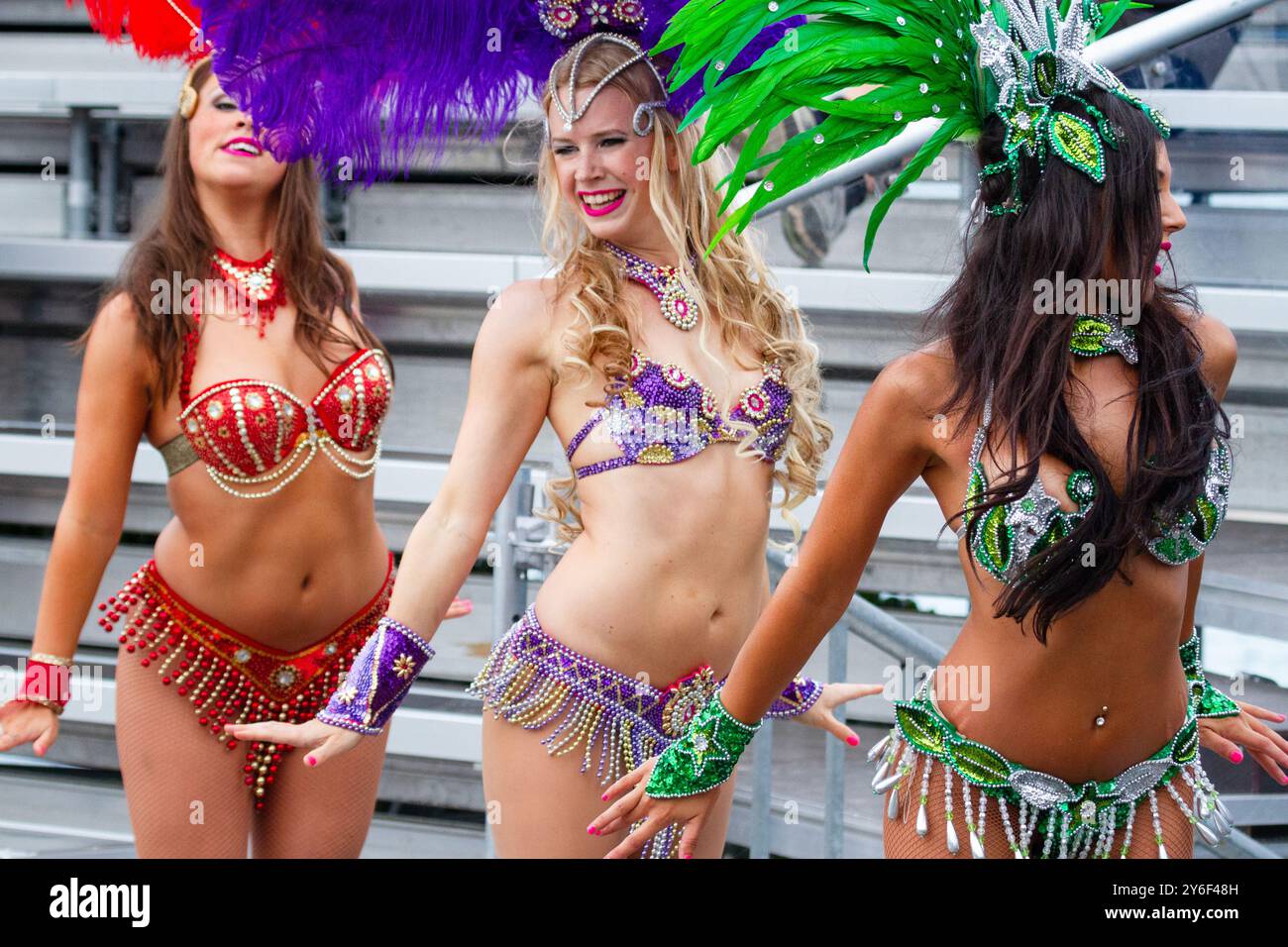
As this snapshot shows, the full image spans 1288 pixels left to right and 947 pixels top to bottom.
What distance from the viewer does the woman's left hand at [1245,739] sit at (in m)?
1.89

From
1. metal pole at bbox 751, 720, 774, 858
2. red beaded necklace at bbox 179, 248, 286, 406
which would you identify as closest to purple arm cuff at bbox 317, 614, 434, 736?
red beaded necklace at bbox 179, 248, 286, 406

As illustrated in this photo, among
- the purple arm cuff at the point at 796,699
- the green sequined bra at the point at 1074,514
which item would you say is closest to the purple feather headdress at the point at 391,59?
the green sequined bra at the point at 1074,514

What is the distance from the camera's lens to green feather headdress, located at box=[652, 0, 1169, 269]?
162 centimetres

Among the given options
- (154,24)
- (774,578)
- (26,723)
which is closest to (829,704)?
(774,578)

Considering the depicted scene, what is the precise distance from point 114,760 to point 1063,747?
Result: 142 inches

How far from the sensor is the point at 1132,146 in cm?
159

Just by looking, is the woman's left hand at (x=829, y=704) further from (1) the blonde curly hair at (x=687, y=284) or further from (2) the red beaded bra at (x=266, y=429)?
(2) the red beaded bra at (x=266, y=429)

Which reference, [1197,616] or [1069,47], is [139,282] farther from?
[1197,616]

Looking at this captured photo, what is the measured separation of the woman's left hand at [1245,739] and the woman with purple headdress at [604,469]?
51 centimetres

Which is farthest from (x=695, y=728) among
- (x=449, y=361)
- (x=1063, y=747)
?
(x=449, y=361)

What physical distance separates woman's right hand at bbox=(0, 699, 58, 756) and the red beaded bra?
0.48m

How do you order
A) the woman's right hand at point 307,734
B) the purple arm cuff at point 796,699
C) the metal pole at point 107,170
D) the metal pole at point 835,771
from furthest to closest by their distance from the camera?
1. the metal pole at point 107,170
2. the metal pole at point 835,771
3. the purple arm cuff at point 796,699
4. the woman's right hand at point 307,734

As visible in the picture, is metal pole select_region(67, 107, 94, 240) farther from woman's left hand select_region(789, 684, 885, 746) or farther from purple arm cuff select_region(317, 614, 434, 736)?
woman's left hand select_region(789, 684, 885, 746)
